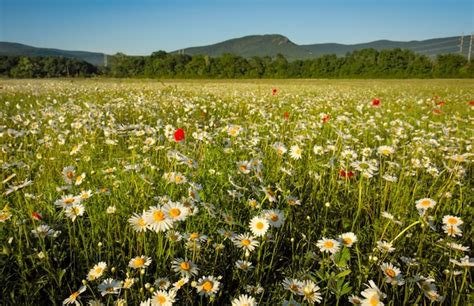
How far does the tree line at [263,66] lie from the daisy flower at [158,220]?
59.4m

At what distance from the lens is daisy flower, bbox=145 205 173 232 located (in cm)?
142

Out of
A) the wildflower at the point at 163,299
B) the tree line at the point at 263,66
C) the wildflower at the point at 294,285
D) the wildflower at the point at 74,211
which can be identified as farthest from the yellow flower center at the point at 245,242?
the tree line at the point at 263,66

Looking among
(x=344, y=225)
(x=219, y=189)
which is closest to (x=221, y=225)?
(x=219, y=189)

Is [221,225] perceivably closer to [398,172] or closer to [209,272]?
[209,272]

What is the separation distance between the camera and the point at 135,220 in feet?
5.03

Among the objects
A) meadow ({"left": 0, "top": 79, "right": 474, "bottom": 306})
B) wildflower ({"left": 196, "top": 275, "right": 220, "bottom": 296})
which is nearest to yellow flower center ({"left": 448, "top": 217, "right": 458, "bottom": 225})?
meadow ({"left": 0, "top": 79, "right": 474, "bottom": 306})

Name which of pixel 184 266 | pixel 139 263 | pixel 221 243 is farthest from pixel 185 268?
pixel 221 243

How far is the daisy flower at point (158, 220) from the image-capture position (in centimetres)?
142

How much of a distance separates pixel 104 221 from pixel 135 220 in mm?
580

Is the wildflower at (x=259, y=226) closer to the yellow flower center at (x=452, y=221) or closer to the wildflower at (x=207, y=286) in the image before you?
the wildflower at (x=207, y=286)

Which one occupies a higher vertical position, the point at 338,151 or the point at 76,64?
the point at 76,64

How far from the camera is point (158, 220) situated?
146 centimetres

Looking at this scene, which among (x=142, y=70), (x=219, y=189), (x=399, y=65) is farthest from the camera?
(x=142, y=70)

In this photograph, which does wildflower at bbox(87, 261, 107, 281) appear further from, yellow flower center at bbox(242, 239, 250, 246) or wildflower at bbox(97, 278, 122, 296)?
yellow flower center at bbox(242, 239, 250, 246)
